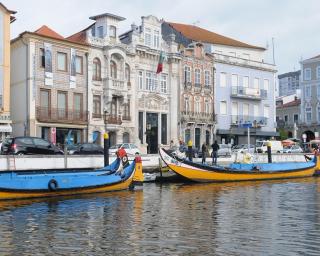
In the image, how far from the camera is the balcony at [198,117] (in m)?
57.4

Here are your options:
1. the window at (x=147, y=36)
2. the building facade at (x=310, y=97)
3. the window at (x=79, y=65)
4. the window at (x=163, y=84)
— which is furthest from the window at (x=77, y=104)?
the building facade at (x=310, y=97)

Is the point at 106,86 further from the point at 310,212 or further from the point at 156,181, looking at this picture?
the point at 310,212

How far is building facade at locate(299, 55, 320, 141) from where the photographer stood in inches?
3182

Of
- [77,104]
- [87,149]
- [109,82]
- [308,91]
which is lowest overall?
[87,149]

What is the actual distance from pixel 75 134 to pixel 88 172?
70.3 ft

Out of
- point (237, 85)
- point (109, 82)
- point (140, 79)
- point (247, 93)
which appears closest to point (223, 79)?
point (237, 85)

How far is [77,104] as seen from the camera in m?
49.1

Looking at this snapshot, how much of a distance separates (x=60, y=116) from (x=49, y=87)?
259 cm

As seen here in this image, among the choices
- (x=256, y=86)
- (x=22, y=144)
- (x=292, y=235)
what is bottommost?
(x=292, y=235)

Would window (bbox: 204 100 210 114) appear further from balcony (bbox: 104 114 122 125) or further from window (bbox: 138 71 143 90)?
balcony (bbox: 104 114 122 125)

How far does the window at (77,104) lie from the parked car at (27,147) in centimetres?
1475

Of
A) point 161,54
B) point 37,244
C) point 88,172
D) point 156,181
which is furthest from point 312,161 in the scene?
point 37,244

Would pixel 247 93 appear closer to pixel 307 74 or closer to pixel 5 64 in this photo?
pixel 307 74

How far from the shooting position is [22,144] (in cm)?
3266
